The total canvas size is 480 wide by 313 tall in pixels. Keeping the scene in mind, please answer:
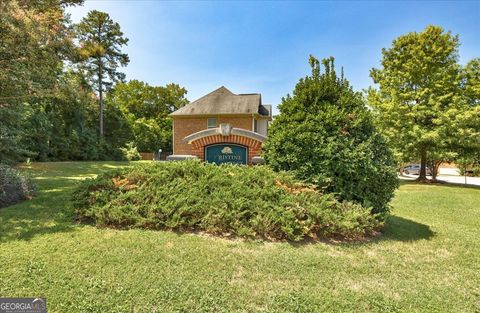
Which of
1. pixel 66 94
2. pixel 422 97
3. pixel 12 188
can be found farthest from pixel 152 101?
pixel 12 188

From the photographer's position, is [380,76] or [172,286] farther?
[380,76]

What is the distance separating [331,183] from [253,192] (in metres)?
1.50

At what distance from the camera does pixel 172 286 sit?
2.85 m

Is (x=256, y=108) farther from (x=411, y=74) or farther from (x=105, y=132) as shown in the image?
(x=105, y=132)

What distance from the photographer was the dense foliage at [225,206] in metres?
4.04

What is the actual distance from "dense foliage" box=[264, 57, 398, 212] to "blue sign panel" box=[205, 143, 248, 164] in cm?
101

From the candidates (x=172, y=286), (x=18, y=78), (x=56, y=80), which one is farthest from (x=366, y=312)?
(x=56, y=80)

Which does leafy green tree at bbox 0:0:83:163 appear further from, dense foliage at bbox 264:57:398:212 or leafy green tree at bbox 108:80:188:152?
leafy green tree at bbox 108:80:188:152

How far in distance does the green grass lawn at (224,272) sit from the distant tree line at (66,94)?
4.83m

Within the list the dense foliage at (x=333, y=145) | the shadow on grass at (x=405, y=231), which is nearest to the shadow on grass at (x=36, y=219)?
the dense foliage at (x=333, y=145)

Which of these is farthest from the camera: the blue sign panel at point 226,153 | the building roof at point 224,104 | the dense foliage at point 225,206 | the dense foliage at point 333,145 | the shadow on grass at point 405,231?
the building roof at point 224,104

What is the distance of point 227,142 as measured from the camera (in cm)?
656

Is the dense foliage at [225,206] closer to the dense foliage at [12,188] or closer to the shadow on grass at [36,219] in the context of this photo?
the shadow on grass at [36,219]

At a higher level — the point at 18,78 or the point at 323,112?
the point at 18,78
